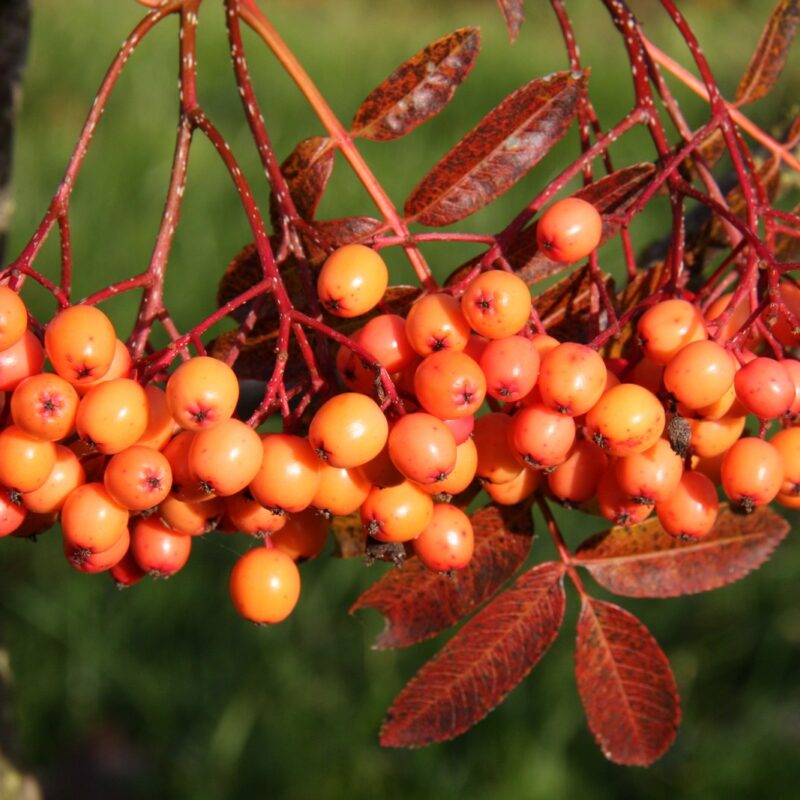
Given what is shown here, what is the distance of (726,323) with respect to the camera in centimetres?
106

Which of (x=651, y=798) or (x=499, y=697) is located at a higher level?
(x=499, y=697)

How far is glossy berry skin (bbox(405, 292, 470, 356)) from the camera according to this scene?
0.98 meters

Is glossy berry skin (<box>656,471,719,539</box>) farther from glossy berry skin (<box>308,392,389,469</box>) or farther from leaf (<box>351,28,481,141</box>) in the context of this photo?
leaf (<box>351,28,481,141</box>)

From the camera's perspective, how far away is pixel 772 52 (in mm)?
1434

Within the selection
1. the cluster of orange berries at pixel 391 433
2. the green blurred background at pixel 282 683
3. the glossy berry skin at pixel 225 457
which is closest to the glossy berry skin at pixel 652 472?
the cluster of orange berries at pixel 391 433

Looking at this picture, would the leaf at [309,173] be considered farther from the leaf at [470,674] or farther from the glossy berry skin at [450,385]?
the leaf at [470,674]

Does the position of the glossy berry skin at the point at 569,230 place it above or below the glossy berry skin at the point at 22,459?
above

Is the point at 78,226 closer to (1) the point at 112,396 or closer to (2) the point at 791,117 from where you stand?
(2) the point at 791,117

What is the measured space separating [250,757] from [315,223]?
246cm

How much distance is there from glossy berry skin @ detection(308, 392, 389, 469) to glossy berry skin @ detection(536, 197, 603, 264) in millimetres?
251

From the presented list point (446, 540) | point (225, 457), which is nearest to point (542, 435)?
point (446, 540)

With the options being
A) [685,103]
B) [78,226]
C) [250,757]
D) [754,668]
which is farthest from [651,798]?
[685,103]

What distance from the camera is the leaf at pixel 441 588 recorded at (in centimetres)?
127

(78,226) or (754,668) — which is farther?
(78,226)
